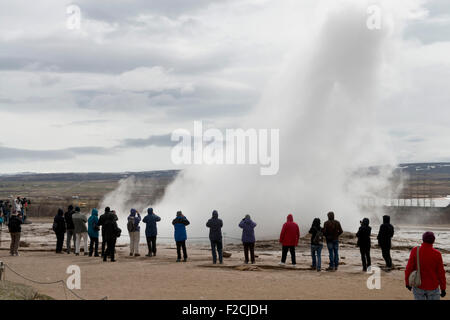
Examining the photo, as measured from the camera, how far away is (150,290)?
12727 millimetres

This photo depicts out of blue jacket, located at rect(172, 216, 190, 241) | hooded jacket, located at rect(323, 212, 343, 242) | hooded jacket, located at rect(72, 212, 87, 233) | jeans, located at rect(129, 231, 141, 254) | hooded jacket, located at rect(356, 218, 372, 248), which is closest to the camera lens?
hooded jacket, located at rect(356, 218, 372, 248)

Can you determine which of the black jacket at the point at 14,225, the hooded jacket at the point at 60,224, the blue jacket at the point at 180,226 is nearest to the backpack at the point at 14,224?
the black jacket at the point at 14,225

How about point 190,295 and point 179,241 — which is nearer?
point 190,295

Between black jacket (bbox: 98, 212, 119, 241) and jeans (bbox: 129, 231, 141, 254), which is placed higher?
black jacket (bbox: 98, 212, 119, 241)

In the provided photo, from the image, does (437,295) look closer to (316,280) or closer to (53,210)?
(316,280)

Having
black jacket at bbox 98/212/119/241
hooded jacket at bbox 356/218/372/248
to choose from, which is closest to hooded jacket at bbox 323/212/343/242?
hooded jacket at bbox 356/218/372/248

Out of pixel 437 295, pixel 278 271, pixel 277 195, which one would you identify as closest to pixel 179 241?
pixel 278 271

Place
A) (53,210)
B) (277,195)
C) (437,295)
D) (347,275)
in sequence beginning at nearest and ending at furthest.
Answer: (437,295)
(347,275)
(277,195)
(53,210)

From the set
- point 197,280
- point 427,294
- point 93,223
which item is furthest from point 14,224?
point 427,294

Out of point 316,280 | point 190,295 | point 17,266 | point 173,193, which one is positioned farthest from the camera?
point 173,193

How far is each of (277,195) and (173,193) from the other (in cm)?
1321

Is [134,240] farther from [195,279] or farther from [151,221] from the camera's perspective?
[195,279]

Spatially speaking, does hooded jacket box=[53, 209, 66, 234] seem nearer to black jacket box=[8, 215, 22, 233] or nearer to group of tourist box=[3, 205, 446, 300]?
group of tourist box=[3, 205, 446, 300]

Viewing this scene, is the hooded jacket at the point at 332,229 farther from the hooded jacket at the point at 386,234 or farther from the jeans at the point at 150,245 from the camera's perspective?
the jeans at the point at 150,245
